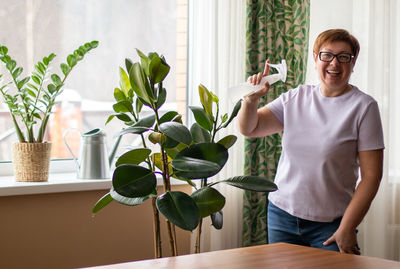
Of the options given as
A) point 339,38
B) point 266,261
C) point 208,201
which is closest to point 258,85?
point 339,38

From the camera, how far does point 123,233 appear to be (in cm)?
278

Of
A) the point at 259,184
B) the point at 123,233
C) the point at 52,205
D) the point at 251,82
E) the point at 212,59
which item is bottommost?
the point at 123,233

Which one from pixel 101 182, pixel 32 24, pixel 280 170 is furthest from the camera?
pixel 32 24

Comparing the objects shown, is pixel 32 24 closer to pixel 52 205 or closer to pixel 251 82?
pixel 52 205

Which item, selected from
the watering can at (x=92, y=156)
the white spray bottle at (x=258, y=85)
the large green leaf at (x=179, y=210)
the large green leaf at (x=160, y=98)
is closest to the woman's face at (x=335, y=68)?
the white spray bottle at (x=258, y=85)

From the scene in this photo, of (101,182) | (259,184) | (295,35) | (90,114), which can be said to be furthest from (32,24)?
(259,184)

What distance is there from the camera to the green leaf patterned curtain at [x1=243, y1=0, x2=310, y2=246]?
3.01 meters

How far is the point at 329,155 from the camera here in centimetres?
185

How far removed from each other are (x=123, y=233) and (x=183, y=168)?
1.27 m

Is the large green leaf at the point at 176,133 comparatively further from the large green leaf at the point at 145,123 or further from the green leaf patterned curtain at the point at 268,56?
the green leaf patterned curtain at the point at 268,56

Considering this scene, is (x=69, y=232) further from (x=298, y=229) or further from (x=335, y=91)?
(x=335, y=91)

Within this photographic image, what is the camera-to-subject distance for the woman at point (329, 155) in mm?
1820

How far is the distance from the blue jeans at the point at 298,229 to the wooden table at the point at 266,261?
0.35 meters

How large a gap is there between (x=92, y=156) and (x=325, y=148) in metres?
1.30
